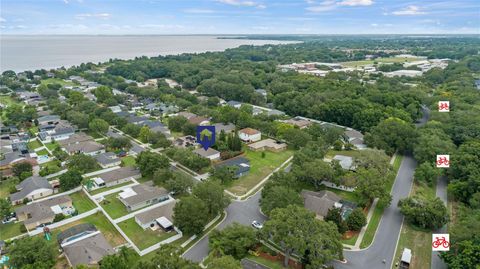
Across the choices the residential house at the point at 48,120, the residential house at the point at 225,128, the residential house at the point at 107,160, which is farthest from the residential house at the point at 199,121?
the residential house at the point at 48,120

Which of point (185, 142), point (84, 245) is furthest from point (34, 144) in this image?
point (84, 245)

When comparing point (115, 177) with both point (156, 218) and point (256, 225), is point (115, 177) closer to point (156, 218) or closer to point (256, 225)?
point (156, 218)

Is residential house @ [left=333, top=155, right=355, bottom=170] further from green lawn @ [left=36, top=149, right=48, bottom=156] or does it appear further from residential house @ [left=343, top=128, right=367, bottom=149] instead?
green lawn @ [left=36, top=149, right=48, bottom=156]

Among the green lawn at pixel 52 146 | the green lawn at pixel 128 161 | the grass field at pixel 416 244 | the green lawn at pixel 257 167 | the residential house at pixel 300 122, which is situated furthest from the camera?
the residential house at pixel 300 122

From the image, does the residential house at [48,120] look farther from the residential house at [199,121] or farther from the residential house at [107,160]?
the residential house at [199,121]

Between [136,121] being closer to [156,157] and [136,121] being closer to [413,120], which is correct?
[156,157]
